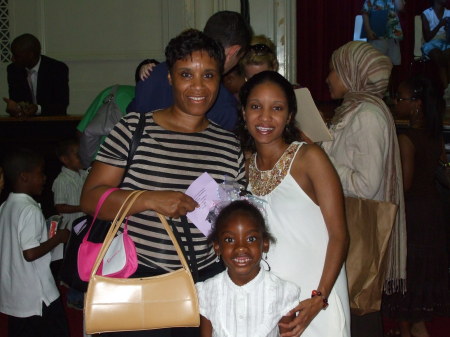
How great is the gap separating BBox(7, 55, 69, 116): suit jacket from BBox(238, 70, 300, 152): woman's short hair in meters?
3.99

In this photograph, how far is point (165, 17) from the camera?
284 inches

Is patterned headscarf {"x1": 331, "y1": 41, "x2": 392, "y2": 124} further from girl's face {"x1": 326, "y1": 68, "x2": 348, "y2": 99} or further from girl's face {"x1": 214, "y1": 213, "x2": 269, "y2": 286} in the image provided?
girl's face {"x1": 214, "y1": 213, "x2": 269, "y2": 286}

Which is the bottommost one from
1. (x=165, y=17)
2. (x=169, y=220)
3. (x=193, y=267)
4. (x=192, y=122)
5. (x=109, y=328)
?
(x=109, y=328)

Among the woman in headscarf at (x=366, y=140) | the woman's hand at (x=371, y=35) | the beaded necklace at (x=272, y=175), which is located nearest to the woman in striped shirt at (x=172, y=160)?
the beaded necklace at (x=272, y=175)

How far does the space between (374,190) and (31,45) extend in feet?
13.6

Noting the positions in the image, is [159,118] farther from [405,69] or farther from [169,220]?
[405,69]

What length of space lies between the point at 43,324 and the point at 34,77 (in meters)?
3.28

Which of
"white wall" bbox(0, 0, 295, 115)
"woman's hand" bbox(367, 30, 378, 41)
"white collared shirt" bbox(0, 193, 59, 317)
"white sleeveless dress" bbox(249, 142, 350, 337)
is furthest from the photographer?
"white wall" bbox(0, 0, 295, 115)

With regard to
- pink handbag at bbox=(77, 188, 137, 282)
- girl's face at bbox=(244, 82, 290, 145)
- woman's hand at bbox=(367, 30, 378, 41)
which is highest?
woman's hand at bbox=(367, 30, 378, 41)

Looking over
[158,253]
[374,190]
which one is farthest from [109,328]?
[374,190]

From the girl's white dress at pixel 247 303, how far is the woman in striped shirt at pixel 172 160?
85 millimetres

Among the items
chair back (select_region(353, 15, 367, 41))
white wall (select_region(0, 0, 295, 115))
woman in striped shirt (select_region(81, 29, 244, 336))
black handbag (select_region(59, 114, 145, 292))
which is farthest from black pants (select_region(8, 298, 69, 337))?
chair back (select_region(353, 15, 367, 41))

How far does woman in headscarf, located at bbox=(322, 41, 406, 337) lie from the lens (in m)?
2.60

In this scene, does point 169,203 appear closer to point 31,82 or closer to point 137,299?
point 137,299
